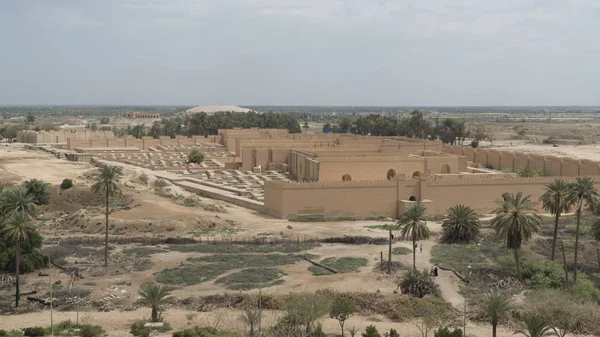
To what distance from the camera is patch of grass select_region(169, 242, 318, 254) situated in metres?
30.4

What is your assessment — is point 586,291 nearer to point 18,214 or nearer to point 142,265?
point 142,265

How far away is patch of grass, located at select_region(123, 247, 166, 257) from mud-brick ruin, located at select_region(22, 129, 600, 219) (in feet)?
33.0

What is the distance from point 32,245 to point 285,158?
33703 mm

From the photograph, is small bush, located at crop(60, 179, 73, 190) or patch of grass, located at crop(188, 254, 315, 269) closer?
patch of grass, located at crop(188, 254, 315, 269)

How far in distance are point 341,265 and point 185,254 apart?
760 centimetres

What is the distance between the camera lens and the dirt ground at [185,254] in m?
21.4

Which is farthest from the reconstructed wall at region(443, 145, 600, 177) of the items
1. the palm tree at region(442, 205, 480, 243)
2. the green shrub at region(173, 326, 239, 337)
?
the green shrub at region(173, 326, 239, 337)

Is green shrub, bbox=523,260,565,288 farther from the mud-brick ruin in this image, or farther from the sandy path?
the mud-brick ruin

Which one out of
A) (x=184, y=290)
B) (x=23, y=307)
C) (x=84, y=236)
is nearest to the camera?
(x=23, y=307)

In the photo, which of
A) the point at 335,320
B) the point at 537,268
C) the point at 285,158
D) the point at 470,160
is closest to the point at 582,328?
the point at 537,268

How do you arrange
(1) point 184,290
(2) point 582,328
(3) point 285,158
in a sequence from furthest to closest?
(3) point 285,158 < (1) point 184,290 < (2) point 582,328

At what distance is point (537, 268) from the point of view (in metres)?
26.1

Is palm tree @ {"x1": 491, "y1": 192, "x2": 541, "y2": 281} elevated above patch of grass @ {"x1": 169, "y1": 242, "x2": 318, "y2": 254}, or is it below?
above

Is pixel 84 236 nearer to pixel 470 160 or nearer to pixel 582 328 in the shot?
pixel 582 328
